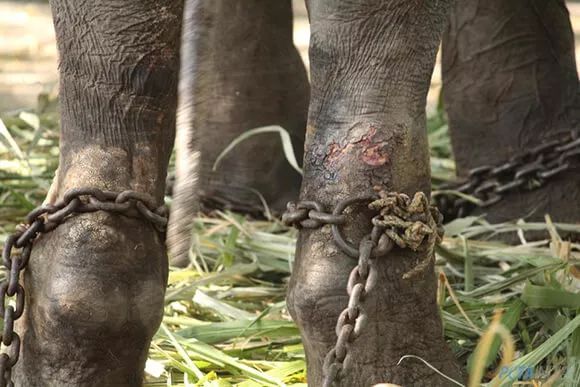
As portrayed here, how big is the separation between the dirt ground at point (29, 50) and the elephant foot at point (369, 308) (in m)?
2.33

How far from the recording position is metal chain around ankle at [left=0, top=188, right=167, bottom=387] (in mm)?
1709

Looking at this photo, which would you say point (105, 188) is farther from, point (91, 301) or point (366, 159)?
point (366, 159)

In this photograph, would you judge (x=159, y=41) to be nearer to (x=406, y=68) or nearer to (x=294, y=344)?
(x=406, y=68)

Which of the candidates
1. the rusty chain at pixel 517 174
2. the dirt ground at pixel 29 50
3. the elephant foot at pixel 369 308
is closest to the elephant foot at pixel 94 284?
the elephant foot at pixel 369 308

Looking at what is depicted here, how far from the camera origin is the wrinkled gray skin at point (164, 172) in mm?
1729

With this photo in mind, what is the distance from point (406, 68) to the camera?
1774 millimetres

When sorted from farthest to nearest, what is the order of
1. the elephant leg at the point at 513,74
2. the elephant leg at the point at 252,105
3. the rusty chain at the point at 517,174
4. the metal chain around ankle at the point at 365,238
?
the elephant leg at the point at 252,105 < the elephant leg at the point at 513,74 < the rusty chain at the point at 517,174 < the metal chain around ankle at the point at 365,238

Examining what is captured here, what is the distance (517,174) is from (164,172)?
3.98 feet

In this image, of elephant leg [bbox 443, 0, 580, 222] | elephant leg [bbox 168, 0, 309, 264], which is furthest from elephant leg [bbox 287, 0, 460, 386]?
elephant leg [bbox 168, 0, 309, 264]

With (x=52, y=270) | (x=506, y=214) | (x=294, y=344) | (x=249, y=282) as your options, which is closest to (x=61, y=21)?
(x=52, y=270)

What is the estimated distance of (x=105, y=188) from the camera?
5.82 feet

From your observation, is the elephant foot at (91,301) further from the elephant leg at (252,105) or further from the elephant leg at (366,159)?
the elephant leg at (252,105)

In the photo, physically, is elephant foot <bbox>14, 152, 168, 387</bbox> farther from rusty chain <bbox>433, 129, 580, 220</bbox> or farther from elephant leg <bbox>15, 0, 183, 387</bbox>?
rusty chain <bbox>433, 129, 580, 220</bbox>

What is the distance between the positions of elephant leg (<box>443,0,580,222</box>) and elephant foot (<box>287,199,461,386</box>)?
1.20 meters
